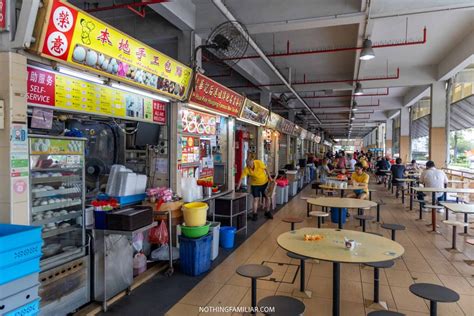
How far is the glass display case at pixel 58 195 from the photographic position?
3.29 metres

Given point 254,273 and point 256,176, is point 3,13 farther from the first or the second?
point 256,176

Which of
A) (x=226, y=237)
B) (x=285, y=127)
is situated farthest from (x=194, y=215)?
(x=285, y=127)

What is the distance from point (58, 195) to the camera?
3.67 meters

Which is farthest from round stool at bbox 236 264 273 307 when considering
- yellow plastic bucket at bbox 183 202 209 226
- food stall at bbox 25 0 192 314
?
yellow plastic bucket at bbox 183 202 209 226

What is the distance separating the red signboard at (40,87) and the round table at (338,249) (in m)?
2.96

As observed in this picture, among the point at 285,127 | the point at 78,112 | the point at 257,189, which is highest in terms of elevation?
the point at 285,127

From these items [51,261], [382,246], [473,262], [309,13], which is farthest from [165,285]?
[309,13]

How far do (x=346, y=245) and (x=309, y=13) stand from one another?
Result: 465 cm

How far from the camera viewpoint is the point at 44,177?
11.2ft

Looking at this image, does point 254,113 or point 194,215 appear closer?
point 194,215

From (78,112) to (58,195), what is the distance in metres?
1.12

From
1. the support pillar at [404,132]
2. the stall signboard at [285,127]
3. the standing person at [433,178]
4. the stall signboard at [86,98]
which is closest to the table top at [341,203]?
the stall signboard at [86,98]

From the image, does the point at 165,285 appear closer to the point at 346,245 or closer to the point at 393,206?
the point at 346,245

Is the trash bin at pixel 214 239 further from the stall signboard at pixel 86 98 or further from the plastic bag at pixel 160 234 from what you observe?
the stall signboard at pixel 86 98
